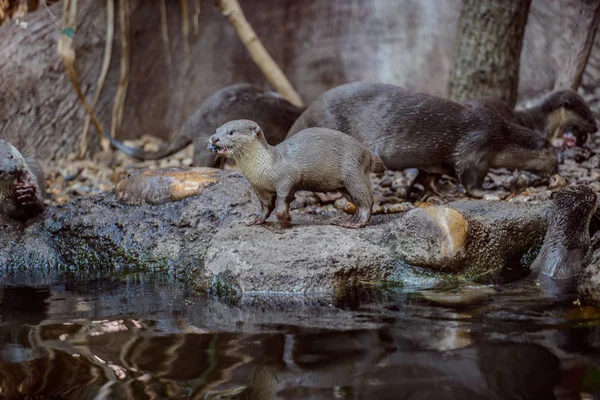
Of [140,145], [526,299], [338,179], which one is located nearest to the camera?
[526,299]

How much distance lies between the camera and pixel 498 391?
1.62m

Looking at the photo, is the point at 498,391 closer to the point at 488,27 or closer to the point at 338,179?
the point at 338,179

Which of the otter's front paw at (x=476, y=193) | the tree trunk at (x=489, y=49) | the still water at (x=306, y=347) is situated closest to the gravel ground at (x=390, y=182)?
the otter's front paw at (x=476, y=193)

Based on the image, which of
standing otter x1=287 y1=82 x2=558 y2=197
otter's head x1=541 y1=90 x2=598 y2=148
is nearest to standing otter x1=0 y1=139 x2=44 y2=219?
standing otter x1=287 y1=82 x2=558 y2=197

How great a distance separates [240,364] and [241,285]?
79cm

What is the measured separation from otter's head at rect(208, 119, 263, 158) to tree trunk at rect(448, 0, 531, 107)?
2648 millimetres

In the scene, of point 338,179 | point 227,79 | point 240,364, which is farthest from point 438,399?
point 227,79

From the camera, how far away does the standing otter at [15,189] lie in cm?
339

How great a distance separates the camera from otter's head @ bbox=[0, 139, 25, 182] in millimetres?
3371

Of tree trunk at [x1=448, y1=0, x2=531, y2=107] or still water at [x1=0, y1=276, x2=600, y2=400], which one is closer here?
still water at [x1=0, y1=276, x2=600, y2=400]

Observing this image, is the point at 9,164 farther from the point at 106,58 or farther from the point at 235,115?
the point at 106,58

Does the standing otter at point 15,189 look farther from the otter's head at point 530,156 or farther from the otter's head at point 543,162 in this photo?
the otter's head at point 543,162

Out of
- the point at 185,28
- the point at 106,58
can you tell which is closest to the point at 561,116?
the point at 185,28

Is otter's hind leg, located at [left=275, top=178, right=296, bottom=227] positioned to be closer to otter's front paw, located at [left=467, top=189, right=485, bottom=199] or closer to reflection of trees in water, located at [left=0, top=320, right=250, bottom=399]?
reflection of trees in water, located at [left=0, top=320, right=250, bottom=399]
